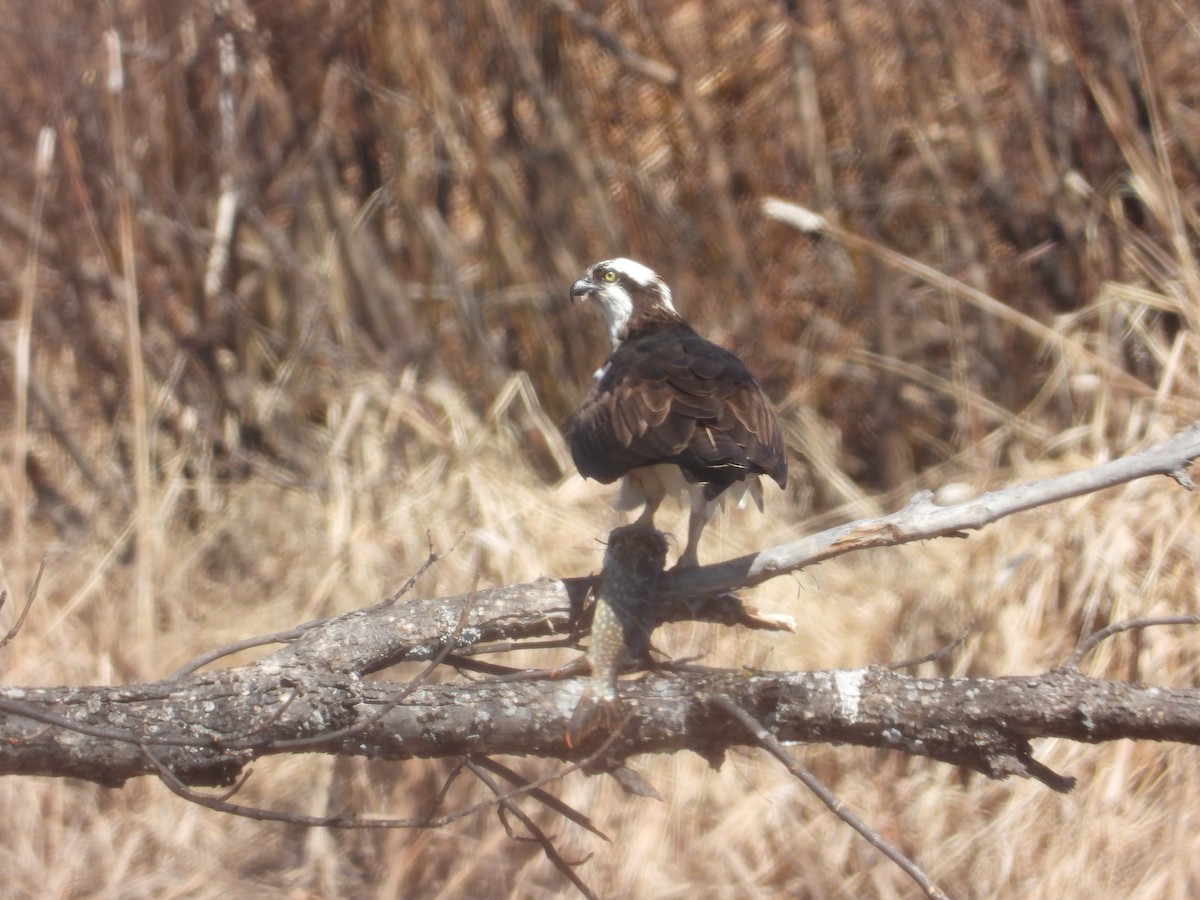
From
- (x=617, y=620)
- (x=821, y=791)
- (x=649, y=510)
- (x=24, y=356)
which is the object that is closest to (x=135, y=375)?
(x=24, y=356)

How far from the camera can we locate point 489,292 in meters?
5.69

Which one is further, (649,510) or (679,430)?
(649,510)

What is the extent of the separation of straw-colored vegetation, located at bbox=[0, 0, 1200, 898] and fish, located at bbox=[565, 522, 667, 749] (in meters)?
1.70

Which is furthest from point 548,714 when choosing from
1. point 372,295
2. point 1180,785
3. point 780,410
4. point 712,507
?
point 372,295

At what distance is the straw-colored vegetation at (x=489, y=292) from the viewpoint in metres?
4.57

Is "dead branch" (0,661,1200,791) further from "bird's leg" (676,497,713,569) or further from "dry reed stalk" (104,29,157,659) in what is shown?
"dry reed stalk" (104,29,157,659)

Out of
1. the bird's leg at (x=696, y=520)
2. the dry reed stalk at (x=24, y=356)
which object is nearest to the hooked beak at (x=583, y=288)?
the bird's leg at (x=696, y=520)

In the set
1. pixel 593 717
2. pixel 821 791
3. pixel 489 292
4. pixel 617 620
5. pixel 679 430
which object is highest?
pixel 489 292

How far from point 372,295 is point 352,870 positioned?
2.38 meters

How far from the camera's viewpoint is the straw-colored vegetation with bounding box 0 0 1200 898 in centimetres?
457

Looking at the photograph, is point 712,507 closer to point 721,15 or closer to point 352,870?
point 352,870

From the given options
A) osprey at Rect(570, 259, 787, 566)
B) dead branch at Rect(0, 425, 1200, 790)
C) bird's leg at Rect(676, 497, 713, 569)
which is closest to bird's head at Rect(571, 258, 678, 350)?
osprey at Rect(570, 259, 787, 566)

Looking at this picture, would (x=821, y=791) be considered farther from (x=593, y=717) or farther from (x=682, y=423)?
A: (x=682, y=423)

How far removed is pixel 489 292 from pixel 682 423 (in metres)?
2.91
